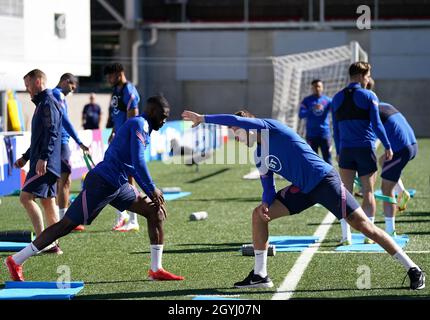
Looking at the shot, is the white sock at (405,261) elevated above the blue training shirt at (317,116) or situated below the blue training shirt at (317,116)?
below

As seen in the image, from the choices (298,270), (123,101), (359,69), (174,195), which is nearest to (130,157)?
(298,270)

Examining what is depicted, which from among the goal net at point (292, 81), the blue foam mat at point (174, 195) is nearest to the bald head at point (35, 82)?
the blue foam mat at point (174, 195)

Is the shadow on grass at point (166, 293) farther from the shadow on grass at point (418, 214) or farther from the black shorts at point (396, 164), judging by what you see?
the shadow on grass at point (418, 214)

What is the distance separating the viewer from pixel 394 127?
38.7 feet

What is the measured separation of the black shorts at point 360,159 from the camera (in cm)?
1091

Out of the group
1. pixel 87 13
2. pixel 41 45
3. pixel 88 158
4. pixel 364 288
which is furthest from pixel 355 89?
pixel 87 13

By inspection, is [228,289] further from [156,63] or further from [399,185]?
[156,63]

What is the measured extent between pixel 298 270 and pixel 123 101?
152 inches

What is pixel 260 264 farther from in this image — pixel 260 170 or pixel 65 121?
pixel 65 121

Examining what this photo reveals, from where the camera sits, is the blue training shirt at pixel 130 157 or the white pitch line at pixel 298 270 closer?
the white pitch line at pixel 298 270

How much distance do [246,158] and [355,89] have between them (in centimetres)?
1711

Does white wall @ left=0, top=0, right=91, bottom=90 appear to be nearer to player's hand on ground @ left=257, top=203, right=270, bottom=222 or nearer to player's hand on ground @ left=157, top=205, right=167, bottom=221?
player's hand on ground @ left=157, top=205, right=167, bottom=221

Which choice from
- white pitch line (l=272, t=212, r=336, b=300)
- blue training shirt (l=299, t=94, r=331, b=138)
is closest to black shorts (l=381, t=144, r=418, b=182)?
white pitch line (l=272, t=212, r=336, b=300)

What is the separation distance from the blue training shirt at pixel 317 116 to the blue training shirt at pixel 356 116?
20.2 feet
